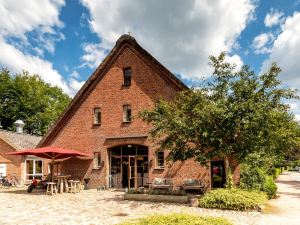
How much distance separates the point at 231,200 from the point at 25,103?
4444cm

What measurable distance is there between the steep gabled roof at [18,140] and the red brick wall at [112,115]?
24.7ft

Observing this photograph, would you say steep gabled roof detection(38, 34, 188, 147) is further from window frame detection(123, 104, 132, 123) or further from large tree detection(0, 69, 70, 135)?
large tree detection(0, 69, 70, 135)

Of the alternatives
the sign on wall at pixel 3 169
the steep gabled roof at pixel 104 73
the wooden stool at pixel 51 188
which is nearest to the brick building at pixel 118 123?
the steep gabled roof at pixel 104 73

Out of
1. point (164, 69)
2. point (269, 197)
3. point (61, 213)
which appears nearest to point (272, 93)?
point (269, 197)

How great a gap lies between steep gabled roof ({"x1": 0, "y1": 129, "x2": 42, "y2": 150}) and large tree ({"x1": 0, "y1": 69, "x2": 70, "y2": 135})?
1563cm

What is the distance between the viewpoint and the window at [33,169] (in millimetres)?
31734

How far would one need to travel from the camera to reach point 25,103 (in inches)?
2039

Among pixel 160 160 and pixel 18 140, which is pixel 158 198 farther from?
pixel 18 140

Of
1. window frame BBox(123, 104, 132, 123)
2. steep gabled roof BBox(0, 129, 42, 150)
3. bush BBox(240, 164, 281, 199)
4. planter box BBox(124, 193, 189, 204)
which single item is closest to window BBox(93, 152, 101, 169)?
window frame BBox(123, 104, 132, 123)

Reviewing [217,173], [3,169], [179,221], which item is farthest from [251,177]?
[3,169]

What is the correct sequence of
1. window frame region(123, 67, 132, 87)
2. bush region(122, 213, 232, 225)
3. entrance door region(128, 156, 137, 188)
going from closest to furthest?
bush region(122, 213, 232, 225) → entrance door region(128, 156, 137, 188) → window frame region(123, 67, 132, 87)

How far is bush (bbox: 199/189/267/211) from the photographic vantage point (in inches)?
550

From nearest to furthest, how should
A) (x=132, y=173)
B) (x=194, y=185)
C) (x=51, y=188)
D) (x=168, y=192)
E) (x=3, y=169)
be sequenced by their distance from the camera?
(x=168, y=192) < (x=194, y=185) < (x=51, y=188) < (x=132, y=173) < (x=3, y=169)

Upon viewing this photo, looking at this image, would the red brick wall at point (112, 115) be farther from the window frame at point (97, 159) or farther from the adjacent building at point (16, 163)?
the adjacent building at point (16, 163)
